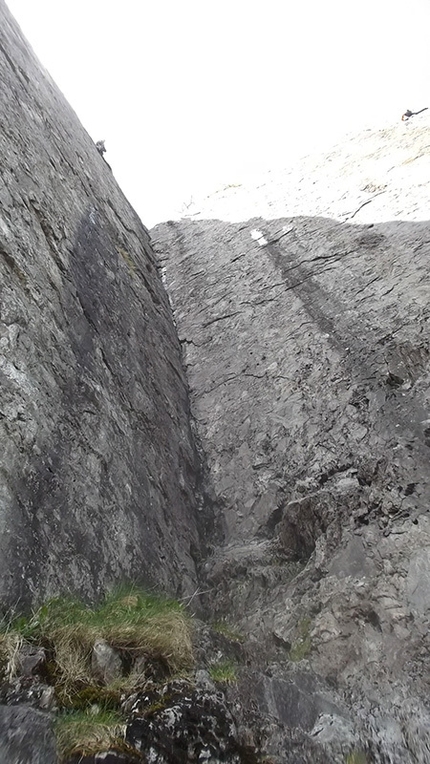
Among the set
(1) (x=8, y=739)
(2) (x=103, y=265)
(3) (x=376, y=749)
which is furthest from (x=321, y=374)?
(1) (x=8, y=739)

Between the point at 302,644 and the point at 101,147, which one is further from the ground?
the point at 101,147

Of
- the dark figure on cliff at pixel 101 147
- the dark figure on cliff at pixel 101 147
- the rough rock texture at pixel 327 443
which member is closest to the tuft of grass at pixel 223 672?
the rough rock texture at pixel 327 443

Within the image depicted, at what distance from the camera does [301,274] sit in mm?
9438

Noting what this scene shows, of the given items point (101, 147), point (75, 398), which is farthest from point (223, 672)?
point (101, 147)

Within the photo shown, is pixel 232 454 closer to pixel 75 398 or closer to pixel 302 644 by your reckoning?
pixel 75 398

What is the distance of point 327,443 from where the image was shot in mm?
6504

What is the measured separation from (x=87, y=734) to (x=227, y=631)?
2.52m

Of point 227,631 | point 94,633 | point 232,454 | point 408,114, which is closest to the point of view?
point 94,633

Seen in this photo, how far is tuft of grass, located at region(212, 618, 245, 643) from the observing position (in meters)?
5.04

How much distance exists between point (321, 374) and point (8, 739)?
5.58 metres

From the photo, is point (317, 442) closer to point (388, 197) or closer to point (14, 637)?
point (14, 637)

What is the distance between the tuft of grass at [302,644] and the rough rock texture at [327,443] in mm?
17

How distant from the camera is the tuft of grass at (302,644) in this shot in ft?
15.2

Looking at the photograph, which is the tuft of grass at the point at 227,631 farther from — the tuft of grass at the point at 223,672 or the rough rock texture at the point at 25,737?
the rough rock texture at the point at 25,737
